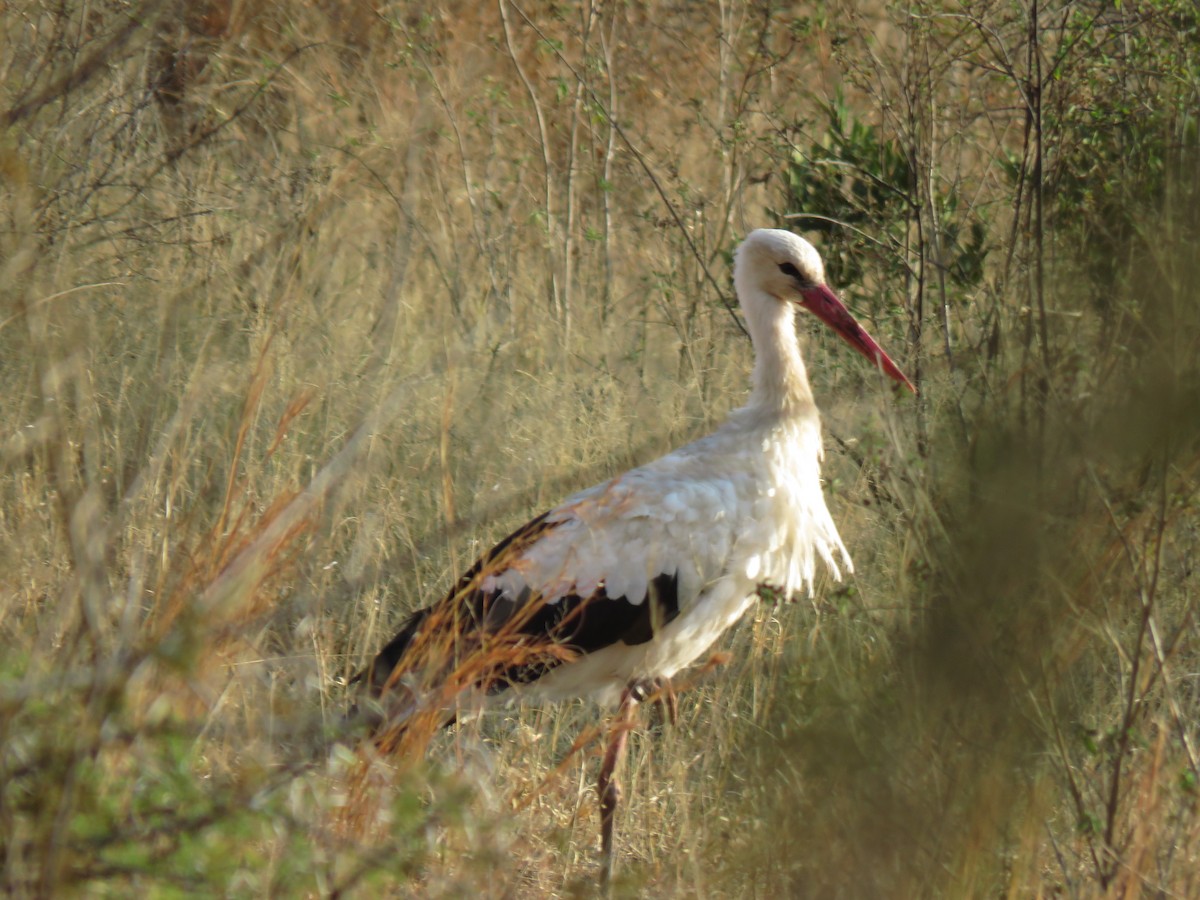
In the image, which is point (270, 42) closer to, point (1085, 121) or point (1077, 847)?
point (1085, 121)

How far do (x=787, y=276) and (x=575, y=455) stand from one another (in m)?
0.86

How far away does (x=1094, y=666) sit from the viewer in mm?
3080

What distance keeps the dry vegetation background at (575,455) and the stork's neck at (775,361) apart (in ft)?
1.00

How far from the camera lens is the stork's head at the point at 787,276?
14.5ft

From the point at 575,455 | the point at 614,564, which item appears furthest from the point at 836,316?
the point at 614,564

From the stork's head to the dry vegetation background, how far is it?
10.0 inches

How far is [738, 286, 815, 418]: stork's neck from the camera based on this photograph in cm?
425

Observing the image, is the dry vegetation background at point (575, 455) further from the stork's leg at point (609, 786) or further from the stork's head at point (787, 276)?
the stork's head at point (787, 276)

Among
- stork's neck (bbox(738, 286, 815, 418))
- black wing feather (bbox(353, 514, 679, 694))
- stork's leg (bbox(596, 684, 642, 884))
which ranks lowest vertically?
stork's leg (bbox(596, 684, 642, 884))

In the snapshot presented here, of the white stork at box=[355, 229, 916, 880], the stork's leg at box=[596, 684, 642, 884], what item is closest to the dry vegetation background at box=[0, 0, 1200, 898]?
the stork's leg at box=[596, 684, 642, 884]

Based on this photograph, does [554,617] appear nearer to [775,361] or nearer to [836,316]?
[775,361]

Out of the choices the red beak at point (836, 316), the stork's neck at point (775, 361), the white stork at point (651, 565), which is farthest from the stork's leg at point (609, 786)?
the red beak at point (836, 316)

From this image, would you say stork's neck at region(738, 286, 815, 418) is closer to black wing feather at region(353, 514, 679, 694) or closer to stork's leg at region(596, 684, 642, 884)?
black wing feather at region(353, 514, 679, 694)

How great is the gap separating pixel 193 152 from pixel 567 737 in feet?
11.9
